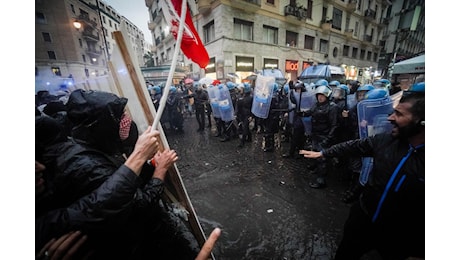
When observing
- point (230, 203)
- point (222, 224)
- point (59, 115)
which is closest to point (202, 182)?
point (230, 203)

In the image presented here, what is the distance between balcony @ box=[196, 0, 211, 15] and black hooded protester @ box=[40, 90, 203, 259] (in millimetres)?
14835

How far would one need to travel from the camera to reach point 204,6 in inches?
558

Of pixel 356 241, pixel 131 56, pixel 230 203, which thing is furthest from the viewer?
pixel 230 203

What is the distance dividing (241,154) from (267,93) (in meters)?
2.09

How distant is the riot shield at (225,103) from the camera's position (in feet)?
21.4

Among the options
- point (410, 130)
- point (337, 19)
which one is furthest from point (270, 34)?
point (410, 130)

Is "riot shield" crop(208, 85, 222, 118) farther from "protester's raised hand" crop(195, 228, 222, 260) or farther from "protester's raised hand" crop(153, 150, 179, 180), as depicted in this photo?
"protester's raised hand" crop(195, 228, 222, 260)

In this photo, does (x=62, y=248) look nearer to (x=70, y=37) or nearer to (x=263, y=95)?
(x=263, y=95)

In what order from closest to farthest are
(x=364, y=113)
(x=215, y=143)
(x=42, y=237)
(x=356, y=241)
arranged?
(x=42, y=237) < (x=356, y=241) < (x=364, y=113) < (x=215, y=143)

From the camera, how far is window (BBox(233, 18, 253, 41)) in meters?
15.4

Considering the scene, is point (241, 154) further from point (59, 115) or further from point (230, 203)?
point (59, 115)

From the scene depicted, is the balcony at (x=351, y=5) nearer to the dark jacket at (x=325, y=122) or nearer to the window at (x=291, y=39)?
the window at (x=291, y=39)

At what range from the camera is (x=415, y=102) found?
145cm

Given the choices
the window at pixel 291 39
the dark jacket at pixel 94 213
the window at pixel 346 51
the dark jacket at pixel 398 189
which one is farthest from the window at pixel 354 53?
the dark jacket at pixel 94 213
